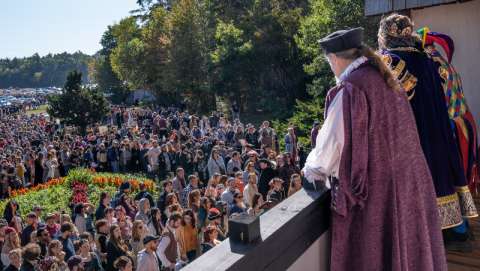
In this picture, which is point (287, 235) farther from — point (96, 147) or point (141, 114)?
point (141, 114)

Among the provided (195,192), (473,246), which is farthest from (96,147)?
(473,246)

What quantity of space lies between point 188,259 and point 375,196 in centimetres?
475

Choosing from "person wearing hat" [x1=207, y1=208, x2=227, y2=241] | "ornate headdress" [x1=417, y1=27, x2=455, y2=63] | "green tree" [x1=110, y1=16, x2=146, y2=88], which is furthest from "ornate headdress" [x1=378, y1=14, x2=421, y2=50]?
"green tree" [x1=110, y1=16, x2=146, y2=88]

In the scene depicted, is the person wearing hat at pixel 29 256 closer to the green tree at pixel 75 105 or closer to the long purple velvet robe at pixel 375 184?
the long purple velvet robe at pixel 375 184

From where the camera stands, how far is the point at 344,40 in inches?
94.4

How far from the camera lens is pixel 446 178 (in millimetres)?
3309

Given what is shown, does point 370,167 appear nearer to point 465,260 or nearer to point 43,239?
point 465,260

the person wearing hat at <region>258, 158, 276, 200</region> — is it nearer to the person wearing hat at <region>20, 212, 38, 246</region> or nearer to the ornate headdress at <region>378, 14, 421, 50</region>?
the person wearing hat at <region>20, 212, 38, 246</region>

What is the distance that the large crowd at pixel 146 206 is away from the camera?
6.20 m

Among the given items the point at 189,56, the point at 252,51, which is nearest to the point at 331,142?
the point at 252,51

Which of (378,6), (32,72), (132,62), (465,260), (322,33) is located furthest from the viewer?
(32,72)

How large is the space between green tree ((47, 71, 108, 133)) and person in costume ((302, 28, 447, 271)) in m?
24.1

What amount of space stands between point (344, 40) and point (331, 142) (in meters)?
0.51

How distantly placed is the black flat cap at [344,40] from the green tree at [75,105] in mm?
24025
